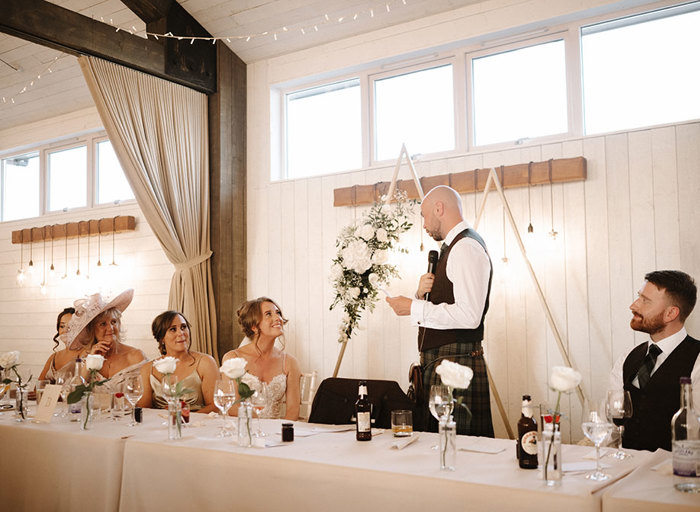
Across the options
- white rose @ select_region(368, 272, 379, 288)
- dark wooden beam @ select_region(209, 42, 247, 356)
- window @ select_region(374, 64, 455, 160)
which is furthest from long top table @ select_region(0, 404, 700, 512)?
window @ select_region(374, 64, 455, 160)

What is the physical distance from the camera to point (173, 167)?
520 cm

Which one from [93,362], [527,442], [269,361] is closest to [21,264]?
[269,361]

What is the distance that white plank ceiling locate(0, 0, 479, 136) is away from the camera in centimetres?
484

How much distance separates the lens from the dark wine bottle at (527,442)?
196 centimetres

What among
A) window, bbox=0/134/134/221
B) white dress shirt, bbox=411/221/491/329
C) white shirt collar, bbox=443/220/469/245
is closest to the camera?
white dress shirt, bbox=411/221/491/329

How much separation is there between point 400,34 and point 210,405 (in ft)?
9.59

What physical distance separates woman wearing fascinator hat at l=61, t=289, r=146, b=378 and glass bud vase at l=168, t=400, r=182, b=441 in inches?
66.0

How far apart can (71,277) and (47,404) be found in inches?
157

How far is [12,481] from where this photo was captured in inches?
111

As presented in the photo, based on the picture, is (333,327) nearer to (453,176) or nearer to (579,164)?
(453,176)

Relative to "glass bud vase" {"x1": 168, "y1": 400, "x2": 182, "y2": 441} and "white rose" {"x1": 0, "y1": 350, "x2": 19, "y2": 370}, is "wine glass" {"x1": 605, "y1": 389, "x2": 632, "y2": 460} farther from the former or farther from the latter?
"white rose" {"x1": 0, "y1": 350, "x2": 19, "y2": 370}

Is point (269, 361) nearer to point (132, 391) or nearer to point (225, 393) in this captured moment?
point (132, 391)

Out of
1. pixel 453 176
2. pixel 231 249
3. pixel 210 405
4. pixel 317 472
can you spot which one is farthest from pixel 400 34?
pixel 317 472

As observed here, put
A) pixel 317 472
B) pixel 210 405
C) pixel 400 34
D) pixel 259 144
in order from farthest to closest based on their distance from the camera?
pixel 259 144, pixel 400 34, pixel 210 405, pixel 317 472
